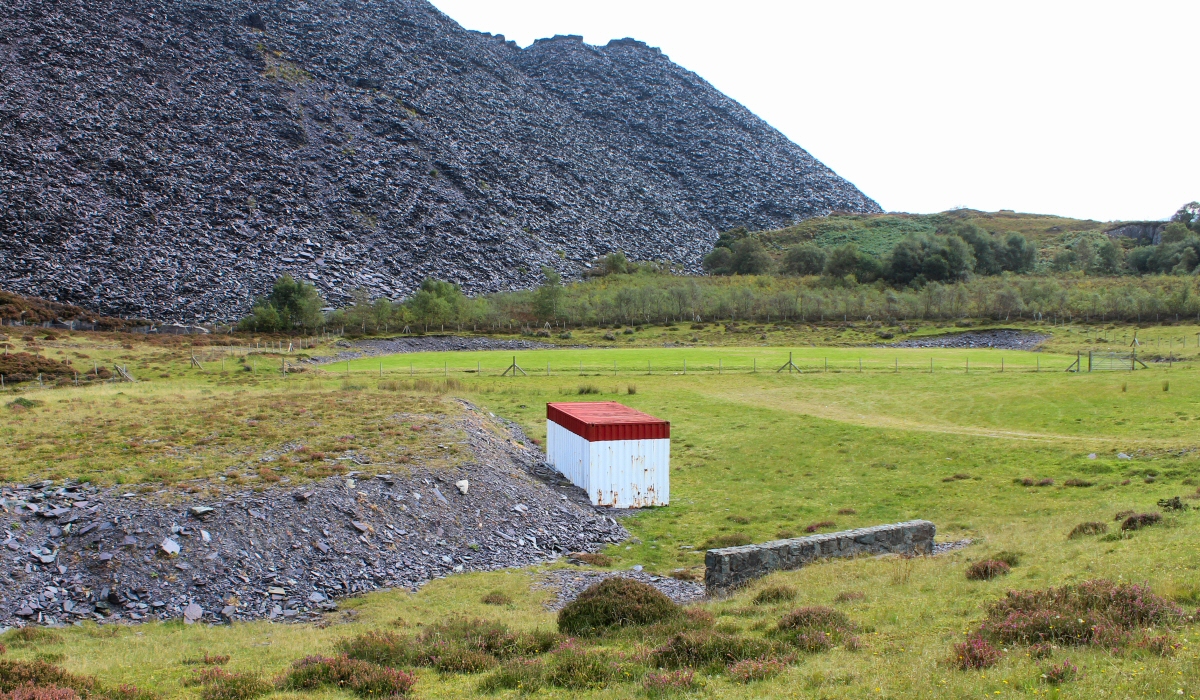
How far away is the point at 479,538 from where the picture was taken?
23.6 m

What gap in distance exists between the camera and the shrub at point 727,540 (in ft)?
76.5

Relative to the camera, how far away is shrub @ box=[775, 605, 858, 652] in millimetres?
11727

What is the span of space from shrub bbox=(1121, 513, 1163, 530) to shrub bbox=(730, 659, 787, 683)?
11419 mm

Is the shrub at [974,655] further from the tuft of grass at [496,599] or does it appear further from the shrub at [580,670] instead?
the tuft of grass at [496,599]

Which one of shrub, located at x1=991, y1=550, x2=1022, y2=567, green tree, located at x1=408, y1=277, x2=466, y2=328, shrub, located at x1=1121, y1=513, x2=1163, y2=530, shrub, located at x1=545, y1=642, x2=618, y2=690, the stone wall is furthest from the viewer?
green tree, located at x1=408, y1=277, x2=466, y2=328

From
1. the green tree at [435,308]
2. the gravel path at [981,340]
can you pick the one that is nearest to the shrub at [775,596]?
the gravel path at [981,340]

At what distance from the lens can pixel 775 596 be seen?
1540 cm

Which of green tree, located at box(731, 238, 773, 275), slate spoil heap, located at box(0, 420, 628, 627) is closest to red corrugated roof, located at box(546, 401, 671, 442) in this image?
slate spoil heap, located at box(0, 420, 628, 627)

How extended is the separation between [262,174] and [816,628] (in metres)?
147

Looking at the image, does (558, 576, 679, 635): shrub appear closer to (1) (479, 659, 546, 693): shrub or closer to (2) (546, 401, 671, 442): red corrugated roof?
(1) (479, 659, 546, 693): shrub

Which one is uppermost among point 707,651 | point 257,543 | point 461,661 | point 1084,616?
point 1084,616

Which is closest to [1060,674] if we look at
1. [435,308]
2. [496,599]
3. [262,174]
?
[496,599]

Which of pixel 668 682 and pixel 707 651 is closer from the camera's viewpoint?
pixel 668 682

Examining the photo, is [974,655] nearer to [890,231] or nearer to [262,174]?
[262,174]
